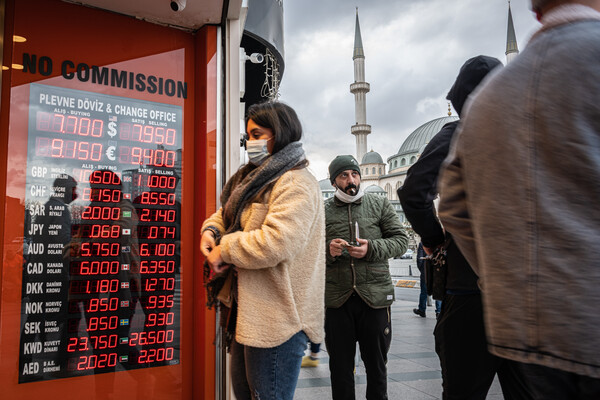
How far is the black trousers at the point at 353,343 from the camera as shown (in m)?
3.11

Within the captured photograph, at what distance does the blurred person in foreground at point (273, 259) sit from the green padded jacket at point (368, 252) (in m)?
1.04

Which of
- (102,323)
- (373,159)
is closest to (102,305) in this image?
(102,323)

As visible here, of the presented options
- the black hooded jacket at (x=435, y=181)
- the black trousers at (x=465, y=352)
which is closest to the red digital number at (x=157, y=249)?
the black hooded jacket at (x=435, y=181)

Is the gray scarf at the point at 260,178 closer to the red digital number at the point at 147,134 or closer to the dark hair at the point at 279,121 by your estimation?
the dark hair at the point at 279,121

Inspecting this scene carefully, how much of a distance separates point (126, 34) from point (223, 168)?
4.49 ft

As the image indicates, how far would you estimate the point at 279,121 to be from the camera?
89.2 inches

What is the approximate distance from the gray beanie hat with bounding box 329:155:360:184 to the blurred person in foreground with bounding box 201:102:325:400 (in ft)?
4.18

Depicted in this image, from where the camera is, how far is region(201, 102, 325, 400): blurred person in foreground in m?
1.95

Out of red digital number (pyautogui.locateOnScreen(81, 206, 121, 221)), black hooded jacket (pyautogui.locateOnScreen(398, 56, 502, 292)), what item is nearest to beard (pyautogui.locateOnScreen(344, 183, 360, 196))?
black hooded jacket (pyautogui.locateOnScreen(398, 56, 502, 292))

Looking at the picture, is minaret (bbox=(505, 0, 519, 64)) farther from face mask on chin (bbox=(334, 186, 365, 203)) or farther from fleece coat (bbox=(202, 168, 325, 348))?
fleece coat (bbox=(202, 168, 325, 348))

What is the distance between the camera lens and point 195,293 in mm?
3877

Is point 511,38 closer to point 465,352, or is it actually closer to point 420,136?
point 420,136

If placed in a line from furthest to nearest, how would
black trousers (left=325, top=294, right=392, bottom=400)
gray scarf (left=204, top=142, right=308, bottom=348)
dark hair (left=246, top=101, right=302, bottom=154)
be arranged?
black trousers (left=325, top=294, right=392, bottom=400)
dark hair (left=246, top=101, right=302, bottom=154)
gray scarf (left=204, top=142, right=308, bottom=348)

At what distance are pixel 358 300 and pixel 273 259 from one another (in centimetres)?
142
